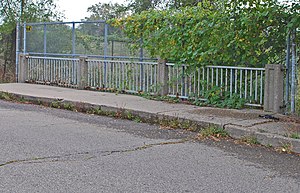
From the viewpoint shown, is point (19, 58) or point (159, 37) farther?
point (19, 58)

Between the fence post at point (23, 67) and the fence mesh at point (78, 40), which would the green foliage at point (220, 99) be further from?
the fence post at point (23, 67)

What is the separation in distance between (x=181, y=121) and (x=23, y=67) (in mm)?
9146

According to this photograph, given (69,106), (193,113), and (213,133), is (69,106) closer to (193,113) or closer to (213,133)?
(193,113)

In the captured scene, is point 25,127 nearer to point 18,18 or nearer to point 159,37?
point 159,37

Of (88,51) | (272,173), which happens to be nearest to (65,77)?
(88,51)

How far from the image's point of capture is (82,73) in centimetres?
1417

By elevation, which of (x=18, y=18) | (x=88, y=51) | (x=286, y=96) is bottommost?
(x=286, y=96)

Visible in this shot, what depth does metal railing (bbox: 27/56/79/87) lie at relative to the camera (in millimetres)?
14691

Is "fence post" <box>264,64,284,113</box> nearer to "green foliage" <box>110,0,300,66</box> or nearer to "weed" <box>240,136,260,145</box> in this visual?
"green foliage" <box>110,0,300,66</box>

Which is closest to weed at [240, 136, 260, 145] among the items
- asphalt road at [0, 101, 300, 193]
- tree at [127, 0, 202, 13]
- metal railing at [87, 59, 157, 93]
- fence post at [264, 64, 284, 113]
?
asphalt road at [0, 101, 300, 193]

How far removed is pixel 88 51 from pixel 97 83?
1366 mm

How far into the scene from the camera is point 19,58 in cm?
1647

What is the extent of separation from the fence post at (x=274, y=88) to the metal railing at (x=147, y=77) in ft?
0.82

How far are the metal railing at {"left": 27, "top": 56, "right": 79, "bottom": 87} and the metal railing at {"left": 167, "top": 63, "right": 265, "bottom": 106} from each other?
4140mm
